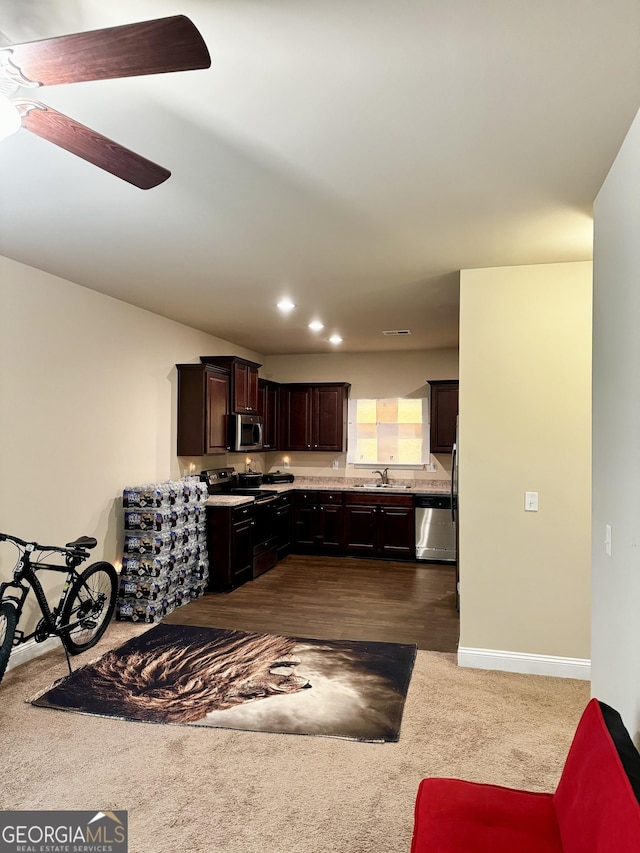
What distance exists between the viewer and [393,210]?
298 cm

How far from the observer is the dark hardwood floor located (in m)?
4.70

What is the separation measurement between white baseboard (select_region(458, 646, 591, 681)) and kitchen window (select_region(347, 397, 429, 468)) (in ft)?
13.5

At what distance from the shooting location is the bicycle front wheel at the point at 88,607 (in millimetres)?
4004

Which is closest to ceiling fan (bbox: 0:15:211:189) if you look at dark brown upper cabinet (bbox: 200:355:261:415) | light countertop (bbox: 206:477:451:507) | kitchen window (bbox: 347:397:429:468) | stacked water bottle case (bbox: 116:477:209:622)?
stacked water bottle case (bbox: 116:477:209:622)

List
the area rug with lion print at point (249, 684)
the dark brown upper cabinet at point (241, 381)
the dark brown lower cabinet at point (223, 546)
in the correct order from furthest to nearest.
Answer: the dark brown upper cabinet at point (241, 381) < the dark brown lower cabinet at point (223, 546) < the area rug with lion print at point (249, 684)

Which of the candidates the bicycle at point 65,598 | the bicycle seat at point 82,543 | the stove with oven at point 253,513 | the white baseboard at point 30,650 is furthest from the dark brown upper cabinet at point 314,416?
the white baseboard at point 30,650

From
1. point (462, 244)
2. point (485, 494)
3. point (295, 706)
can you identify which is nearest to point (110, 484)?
point (295, 706)

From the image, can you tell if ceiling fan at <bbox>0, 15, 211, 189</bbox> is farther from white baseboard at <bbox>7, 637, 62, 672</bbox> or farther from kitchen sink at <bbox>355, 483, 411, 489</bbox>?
kitchen sink at <bbox>355, 483, 411, 489</bbox>

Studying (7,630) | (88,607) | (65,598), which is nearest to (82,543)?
(65,598)

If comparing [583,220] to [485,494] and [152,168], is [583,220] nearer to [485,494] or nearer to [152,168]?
[485,494]

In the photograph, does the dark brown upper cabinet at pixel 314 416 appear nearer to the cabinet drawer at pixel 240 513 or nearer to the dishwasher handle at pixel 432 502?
the dishwasher handle at pixel 432 502

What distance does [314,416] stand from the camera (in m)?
8.12

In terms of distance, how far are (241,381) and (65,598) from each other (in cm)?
330

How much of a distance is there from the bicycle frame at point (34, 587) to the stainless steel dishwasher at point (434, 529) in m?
4.35
